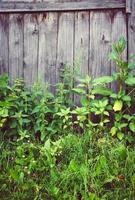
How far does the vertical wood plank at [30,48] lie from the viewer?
16.4 ft

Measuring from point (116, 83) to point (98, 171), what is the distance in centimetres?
147

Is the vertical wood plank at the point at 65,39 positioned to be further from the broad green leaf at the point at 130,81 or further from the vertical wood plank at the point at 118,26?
the broad green leaf at the point at 130,81

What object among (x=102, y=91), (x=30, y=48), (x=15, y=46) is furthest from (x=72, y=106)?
(x=15, y=46)

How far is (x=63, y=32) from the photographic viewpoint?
4.95 metres

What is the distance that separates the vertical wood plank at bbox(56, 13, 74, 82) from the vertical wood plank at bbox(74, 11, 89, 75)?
0.06 meters

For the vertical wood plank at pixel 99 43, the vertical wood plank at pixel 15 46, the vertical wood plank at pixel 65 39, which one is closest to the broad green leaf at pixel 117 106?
the vertical wood plank at pixel 99 43

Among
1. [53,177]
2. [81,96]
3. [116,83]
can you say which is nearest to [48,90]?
[81,96]

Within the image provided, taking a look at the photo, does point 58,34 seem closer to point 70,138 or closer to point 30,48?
point 30,48

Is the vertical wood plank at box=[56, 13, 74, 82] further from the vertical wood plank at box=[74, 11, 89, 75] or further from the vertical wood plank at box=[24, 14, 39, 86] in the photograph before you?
the vertical wood plank at box=[24, 14, 39, 86]

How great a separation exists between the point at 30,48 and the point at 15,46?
0.62ft

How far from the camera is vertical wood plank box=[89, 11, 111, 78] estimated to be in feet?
16.0

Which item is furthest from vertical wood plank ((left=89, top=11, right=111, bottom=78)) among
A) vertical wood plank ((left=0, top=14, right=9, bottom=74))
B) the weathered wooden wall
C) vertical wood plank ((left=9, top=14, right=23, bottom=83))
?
vertical wood plank ((left=0, top=14, right=9, bottom=74))

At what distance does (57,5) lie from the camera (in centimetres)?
491

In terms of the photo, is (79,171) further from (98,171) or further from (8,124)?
(8,124)
